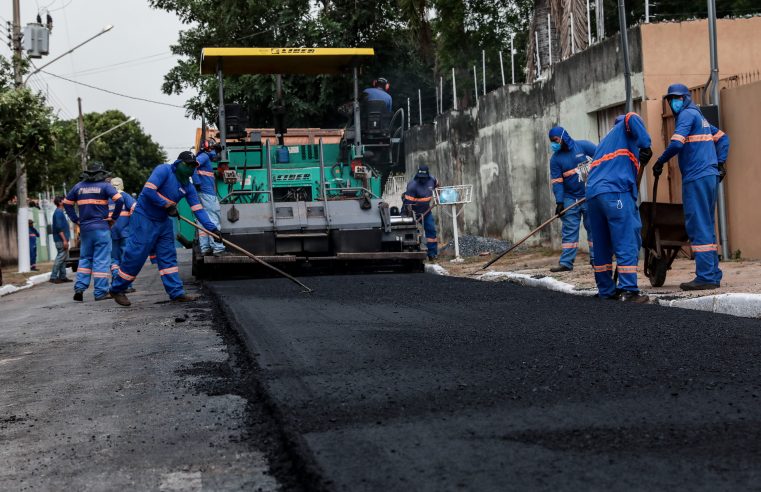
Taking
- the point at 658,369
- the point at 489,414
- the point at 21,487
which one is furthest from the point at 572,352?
the point at 21,487

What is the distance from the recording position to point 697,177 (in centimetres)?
858

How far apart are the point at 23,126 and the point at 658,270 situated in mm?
15229

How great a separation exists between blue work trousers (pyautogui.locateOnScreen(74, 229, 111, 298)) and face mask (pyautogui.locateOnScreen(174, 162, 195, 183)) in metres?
1.84

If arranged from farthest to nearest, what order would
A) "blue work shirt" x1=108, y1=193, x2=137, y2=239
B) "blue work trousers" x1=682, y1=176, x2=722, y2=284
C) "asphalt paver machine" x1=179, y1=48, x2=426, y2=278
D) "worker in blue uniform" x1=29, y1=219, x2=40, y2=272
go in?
1. "worker in blue uniform" x1=29, y1=219, x2=40, y2=272
2. "blue work shirt" x1=108, y1=193, x2=137, y2=239
3. "asphalt paver machine" x1=179, y1=48, x2=426, y2=278
4. "blue work trousers" x1=682, y1=176, x2=722, y2=284

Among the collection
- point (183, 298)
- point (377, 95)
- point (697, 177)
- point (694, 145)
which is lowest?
point (183, 298)

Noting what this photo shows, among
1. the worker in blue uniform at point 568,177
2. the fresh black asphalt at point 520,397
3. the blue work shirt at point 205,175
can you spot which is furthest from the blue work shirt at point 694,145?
the blue work shirt at point 205,175

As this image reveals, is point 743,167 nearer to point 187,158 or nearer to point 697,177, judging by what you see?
point 697,177

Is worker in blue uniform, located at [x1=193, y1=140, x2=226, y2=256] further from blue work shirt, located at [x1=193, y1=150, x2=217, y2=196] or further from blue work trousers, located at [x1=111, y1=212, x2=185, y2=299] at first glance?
blue work trousers, located at [x1=111, y1=212, x2=185, y2=299]

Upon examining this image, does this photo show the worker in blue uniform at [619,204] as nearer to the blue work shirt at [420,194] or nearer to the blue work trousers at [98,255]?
the blue work trousers at [98,255]

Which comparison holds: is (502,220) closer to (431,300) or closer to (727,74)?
(727,74)

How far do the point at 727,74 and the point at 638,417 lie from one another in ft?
31.7

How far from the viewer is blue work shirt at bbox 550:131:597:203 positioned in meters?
11.9

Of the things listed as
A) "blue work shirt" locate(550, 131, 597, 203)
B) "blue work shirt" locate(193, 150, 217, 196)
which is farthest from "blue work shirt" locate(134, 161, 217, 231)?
"blue work shirt" locate(550, 131, 597, 203)

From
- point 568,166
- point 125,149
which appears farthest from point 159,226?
point 125,149
